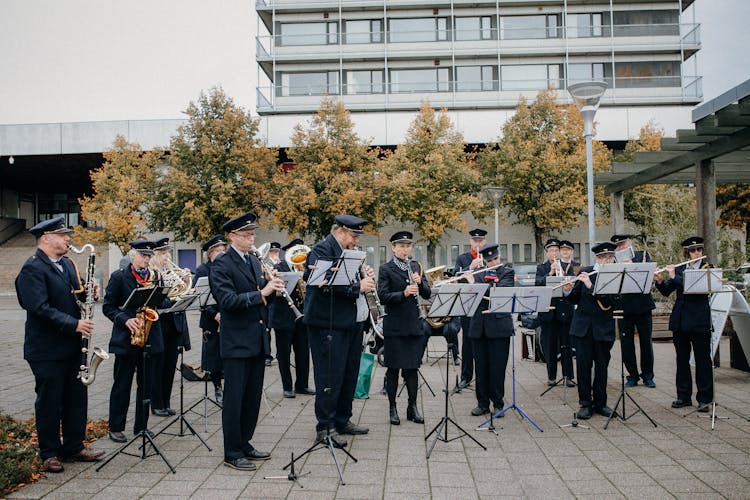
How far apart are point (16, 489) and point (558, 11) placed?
1810 inches

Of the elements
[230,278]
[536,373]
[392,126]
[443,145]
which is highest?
[392,126]

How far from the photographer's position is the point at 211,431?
7.01 metres

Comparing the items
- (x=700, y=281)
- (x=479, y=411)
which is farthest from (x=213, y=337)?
(x=700, y=281)

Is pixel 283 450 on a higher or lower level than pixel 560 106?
lower

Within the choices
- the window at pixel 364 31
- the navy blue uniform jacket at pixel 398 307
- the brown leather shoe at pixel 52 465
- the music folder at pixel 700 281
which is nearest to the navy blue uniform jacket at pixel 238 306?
the navy blue uniform jacket at pixel 398 307

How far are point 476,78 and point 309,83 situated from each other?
12606mm

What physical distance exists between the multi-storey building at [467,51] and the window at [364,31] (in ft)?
0.25

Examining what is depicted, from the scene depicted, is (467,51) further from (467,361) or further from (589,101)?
(467,361)

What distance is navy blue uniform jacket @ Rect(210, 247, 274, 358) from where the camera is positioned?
18.2 feet

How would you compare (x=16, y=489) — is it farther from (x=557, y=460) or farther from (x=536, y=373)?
(x=536, y=373)

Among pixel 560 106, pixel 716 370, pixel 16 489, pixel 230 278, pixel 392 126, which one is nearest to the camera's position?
pixel 16 489

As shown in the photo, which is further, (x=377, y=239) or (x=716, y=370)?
(x=377, y=239)

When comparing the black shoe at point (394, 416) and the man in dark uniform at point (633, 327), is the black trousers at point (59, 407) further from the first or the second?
the man in dark uniform at point (633, 327)

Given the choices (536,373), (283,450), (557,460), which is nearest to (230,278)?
(283,450)
